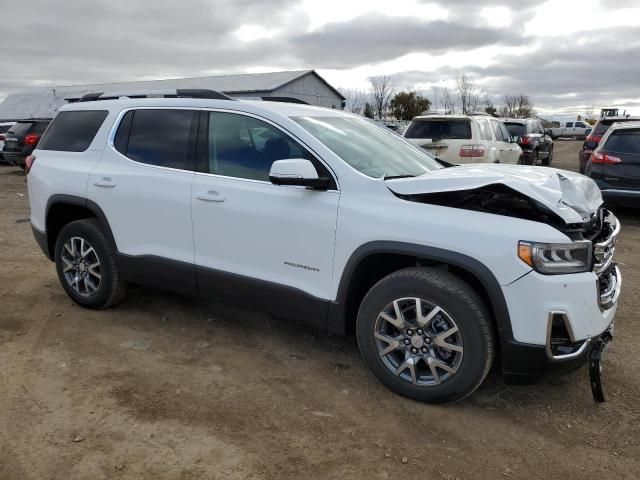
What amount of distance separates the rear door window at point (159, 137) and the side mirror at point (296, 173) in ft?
3.36

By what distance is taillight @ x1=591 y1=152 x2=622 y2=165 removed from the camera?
867cm

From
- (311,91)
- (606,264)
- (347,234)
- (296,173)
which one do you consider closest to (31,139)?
(296,173)

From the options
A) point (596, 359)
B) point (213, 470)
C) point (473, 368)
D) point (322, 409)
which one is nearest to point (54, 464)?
point (213, 470)

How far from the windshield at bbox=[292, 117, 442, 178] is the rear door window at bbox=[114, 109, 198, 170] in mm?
A: 923

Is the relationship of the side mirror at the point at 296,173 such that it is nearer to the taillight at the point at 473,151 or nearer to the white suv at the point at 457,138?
the white suv at the point at 457,138

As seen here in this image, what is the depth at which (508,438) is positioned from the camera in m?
3.04

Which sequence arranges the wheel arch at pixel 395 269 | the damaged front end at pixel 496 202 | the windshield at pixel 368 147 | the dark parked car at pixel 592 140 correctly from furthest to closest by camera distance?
the dark parked car at pixel 592 140 < the windshield at pixel 368 147 < the damaged front end at pixel 496 202 < the wheel arch at pixel 395 269

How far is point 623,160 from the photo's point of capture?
28.3ft

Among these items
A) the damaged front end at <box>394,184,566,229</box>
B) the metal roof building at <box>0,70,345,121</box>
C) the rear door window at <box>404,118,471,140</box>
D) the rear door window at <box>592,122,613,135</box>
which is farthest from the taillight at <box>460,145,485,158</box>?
the metal roof building at <box>0,70,345,121</box>

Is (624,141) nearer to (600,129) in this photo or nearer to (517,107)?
(600,129)

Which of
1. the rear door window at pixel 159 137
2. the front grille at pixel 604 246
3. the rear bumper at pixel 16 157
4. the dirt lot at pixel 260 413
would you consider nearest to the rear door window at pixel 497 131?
the dirt lot at pixel 260 413

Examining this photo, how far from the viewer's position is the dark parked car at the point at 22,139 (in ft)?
54.3

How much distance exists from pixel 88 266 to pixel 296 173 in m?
2.46

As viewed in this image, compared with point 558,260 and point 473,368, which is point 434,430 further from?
point 558,260
